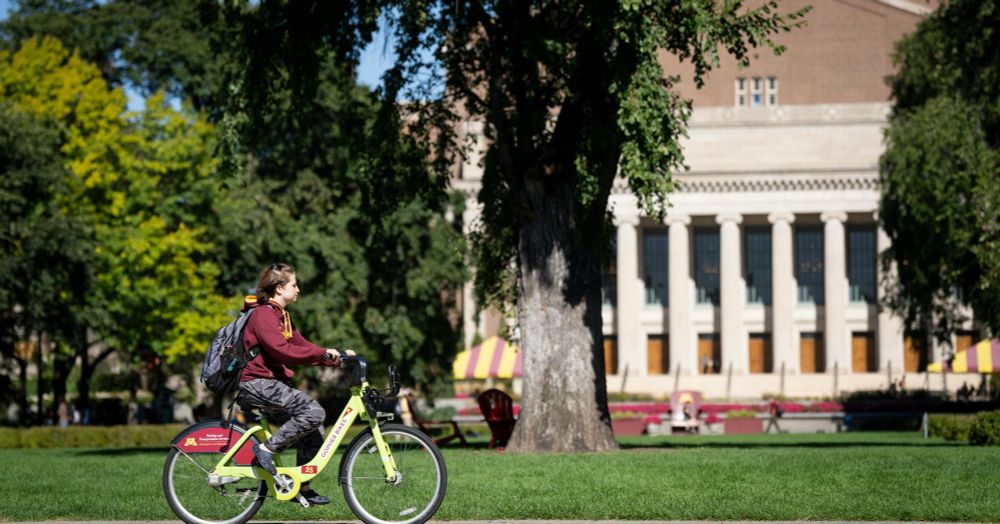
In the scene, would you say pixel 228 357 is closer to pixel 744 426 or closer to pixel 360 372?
pixel 360 372

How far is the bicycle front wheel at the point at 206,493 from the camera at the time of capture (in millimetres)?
10977

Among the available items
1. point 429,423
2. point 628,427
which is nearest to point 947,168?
point 628,427

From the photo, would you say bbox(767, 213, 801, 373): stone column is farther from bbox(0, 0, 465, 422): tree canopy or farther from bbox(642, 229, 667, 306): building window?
bbox(0, 0, 465, 422): tree canopy

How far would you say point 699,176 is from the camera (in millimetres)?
80188

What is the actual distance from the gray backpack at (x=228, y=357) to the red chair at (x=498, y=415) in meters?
14.7

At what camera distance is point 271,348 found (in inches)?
418

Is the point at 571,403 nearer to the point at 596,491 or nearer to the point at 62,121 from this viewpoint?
the point at 596,491

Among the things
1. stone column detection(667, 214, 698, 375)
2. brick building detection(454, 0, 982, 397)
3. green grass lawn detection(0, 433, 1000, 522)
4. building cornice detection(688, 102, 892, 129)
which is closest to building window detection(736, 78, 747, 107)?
brick building detection(454, 0, 982, 397)

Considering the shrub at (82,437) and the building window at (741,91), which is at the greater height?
the building window at (741,91)

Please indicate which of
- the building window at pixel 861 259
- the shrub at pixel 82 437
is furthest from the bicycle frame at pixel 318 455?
the building window at pixel 861 259

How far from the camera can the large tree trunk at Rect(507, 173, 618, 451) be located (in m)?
22.5

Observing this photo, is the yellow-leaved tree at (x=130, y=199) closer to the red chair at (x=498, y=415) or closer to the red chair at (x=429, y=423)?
the red chair at (x=429, y=423)

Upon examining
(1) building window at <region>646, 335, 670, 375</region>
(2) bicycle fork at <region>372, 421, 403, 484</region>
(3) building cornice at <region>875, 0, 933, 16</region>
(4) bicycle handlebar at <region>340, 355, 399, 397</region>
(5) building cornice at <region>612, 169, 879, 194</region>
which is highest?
(3) building cornice at <region>875, 0, 933, 16</region>

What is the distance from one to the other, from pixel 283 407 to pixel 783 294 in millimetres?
71184
